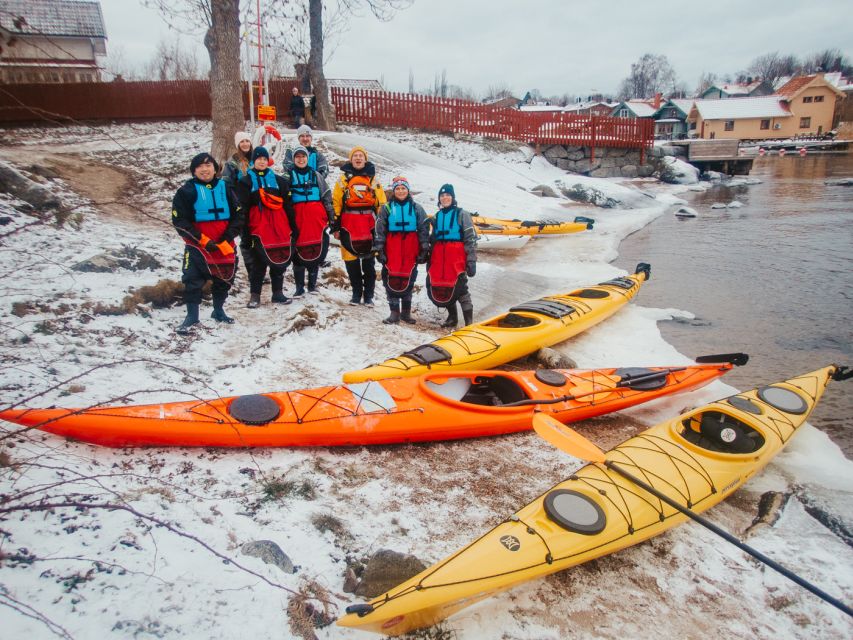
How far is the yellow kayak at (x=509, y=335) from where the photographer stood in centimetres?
404

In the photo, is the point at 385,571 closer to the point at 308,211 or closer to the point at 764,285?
the point at 308,211

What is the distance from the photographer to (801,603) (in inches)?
98.5

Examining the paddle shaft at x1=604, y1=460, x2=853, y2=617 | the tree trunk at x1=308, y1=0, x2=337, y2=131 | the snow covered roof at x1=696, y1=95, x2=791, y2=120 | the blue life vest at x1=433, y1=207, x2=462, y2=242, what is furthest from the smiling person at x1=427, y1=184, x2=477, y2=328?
the snow covered roof at x1=696, y1=95, x2=791, y2=120

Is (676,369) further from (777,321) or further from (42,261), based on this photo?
(42,261)

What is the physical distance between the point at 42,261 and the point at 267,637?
394cm

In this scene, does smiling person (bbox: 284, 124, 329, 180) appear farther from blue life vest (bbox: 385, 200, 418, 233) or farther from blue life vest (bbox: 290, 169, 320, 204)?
blue life vest (bbox: 385, 200, 418, 233)

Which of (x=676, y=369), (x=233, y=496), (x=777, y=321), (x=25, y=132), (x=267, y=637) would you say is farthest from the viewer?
(x=25, y=132)

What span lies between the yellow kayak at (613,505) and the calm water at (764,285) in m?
0.78

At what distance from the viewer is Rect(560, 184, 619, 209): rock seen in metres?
14.0

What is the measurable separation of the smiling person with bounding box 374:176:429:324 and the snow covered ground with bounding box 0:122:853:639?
1.32 ft

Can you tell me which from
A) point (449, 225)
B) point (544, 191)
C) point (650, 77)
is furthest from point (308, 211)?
point (650, 77)

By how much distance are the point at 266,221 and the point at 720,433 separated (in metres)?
3.93

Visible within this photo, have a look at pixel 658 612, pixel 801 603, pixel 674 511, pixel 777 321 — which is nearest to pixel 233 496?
pixel 658 612

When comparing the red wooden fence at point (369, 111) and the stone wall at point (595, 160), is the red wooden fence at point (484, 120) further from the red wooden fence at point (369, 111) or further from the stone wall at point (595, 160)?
the stone wall at point (595, 160)
